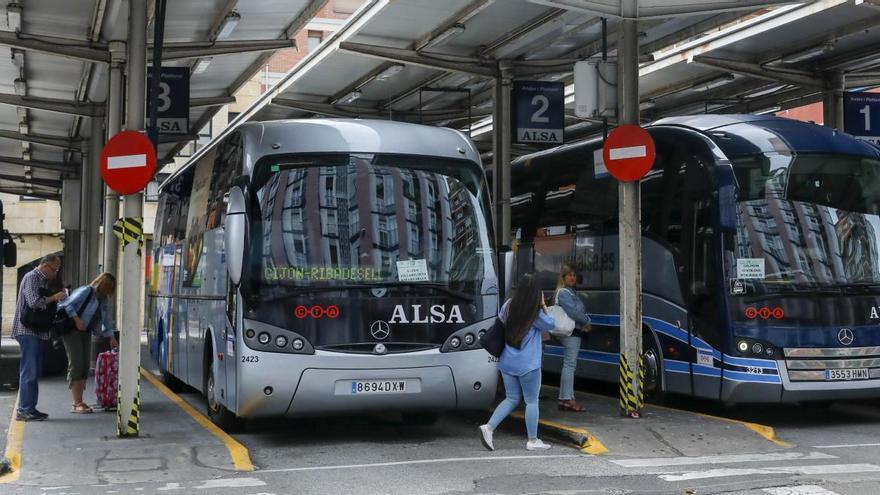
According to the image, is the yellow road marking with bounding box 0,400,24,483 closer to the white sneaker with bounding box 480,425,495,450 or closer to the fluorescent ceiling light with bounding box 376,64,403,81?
the white sneaker with bounding box 480,425,495,450

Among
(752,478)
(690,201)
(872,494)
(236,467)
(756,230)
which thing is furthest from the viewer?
(690,201)

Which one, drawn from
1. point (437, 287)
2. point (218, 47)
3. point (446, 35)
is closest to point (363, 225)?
point (437, 287)

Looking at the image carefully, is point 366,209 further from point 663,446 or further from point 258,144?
point 663,446

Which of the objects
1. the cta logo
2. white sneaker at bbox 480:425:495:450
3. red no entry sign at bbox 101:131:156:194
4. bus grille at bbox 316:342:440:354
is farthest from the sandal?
red no entry sign at bbox 101:131:156:194

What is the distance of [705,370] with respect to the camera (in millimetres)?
14492

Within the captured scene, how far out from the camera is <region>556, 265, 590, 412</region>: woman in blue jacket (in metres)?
14.3

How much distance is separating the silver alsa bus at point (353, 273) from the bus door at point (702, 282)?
2931 millimetres

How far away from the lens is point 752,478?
393 inches

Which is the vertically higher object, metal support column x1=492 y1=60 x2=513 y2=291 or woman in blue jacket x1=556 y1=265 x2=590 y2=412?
metal support column x1=492 y1=60 x2=513 y2=291

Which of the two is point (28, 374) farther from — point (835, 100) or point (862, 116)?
point (862, 116)

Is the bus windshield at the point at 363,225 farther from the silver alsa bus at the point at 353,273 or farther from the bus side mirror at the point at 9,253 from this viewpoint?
the bus side mirror at the point at 9,253

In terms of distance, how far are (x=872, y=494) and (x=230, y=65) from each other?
16598 millimetres

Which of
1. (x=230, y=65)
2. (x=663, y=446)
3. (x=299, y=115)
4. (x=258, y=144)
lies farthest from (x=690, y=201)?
(x=299, y=115)

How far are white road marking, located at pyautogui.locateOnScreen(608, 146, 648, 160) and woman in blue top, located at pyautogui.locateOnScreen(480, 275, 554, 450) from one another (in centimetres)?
233
